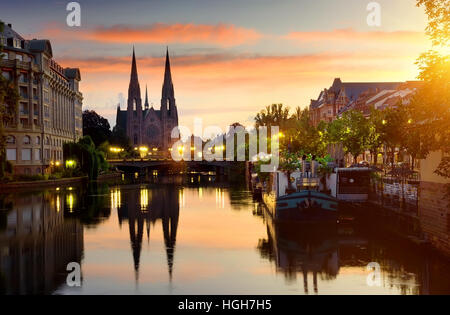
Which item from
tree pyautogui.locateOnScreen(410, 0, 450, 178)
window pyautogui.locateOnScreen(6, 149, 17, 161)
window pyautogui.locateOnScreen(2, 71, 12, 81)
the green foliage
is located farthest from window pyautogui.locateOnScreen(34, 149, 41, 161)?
tree pyautogui.locateOnScreen(410, 0, 450, 178)

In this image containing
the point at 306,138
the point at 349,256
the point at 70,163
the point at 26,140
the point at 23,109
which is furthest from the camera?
the point at 70,163

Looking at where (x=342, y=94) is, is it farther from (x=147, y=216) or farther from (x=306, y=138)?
(x=147, y=216)

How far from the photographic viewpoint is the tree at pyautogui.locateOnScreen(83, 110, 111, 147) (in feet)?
577

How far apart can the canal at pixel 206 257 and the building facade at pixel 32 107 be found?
5326 centimetres

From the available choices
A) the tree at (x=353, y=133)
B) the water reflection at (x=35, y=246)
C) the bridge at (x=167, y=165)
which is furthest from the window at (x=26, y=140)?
the tree at (x=353, y=133)

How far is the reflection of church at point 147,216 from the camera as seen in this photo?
1388 inches

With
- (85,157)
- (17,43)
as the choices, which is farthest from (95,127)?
(17,43)

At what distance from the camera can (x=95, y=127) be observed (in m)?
184

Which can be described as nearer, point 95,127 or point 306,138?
point 306,138

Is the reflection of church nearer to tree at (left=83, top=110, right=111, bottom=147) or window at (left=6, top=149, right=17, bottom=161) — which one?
window at (left=6, top=149, right=17, bottom=161)

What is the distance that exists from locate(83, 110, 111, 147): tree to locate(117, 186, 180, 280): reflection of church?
98.0 m

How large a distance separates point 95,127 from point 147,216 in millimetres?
135372
